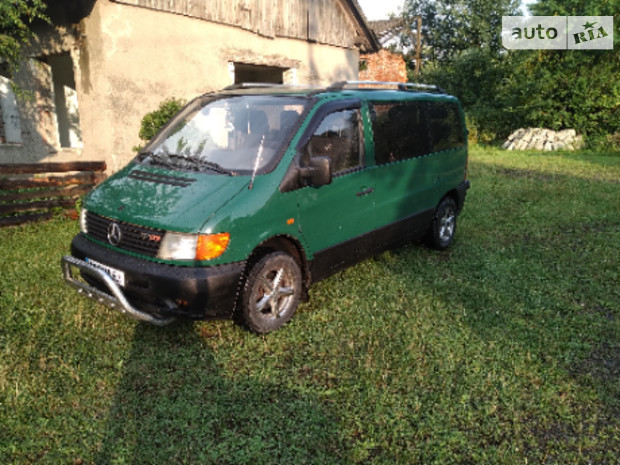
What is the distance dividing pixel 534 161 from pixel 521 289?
12856 mm

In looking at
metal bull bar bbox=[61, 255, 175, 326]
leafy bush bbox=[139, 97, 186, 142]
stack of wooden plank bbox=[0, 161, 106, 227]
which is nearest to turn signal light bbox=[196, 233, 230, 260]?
metal bull bar bbox=[61, 255, 175, 326]

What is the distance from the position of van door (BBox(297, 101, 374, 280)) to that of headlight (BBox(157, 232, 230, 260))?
34.4 inches

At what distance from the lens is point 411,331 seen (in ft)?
13.4

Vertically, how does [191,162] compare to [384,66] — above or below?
below

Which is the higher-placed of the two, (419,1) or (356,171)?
(419,1)

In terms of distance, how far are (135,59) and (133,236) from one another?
639cm

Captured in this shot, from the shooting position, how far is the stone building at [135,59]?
8430mm

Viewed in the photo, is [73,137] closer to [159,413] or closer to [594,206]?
[159,413]

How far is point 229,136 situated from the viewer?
14.0ft

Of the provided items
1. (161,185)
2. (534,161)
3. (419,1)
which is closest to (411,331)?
(161,185)

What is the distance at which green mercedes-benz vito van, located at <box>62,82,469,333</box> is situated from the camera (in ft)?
11.4

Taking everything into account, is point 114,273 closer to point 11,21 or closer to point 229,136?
point 229,136

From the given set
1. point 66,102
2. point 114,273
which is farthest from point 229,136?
point 66,102

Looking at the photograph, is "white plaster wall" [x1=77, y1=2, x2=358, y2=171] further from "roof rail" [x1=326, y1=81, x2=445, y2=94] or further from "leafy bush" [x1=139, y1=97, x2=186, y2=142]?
"roof rail" [x1=326, y1=81, x2=445, y2=94]
